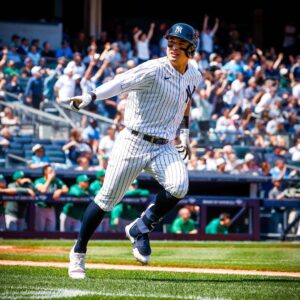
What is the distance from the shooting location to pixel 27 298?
6152 millimetres

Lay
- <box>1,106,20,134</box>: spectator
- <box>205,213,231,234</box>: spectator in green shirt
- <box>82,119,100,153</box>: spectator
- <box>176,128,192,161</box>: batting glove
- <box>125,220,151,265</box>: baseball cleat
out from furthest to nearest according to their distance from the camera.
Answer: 1. <box>82,119,100,153</box>: spectator
2. <box>1,106,20,134</box>: spectator
3. <box>205,213,231,234</box>: spectator in green shirt
4. <box>176,128,192,161</box>: batting glove
5. <box>125,220,151,265</box>: baseball cleat

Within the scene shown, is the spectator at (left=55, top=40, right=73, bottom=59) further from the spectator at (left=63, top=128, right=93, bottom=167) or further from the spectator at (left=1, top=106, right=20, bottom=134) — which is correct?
the spectator at (left=63, top=128, right=93, bottom=167)

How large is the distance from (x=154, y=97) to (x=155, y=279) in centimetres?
150

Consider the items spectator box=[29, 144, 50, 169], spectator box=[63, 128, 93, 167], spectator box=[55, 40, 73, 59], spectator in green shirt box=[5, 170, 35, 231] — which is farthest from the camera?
spectator box=[55, 40, 73, 59]

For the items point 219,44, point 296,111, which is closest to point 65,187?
point 296,111

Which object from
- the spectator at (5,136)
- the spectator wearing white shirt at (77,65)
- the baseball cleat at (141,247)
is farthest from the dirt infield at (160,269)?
the spectator wearing white shirt at (77,65)

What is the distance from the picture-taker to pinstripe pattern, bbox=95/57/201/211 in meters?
7.45

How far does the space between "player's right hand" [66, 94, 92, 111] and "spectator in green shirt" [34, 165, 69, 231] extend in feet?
24.1

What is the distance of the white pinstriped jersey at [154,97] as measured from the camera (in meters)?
7.46

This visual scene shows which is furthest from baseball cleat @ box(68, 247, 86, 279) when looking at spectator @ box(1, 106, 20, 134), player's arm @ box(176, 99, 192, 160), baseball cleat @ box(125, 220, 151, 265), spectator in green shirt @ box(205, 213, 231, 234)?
spectator @ box(1, 106, 20, 134)

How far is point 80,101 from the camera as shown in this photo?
723 cm

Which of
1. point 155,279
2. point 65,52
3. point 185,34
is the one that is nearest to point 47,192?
point 65,52

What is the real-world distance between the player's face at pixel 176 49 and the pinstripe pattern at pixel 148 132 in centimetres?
7

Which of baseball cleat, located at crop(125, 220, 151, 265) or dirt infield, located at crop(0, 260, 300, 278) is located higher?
baseball cleat, located at crop(125, 220, 151, 265)
